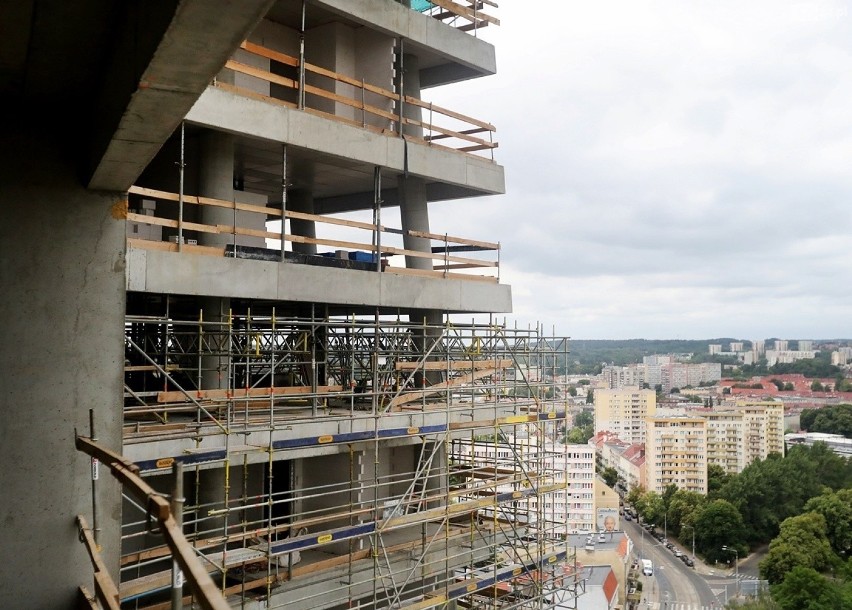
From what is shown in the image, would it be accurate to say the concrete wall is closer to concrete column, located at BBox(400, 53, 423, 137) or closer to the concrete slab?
the concrete slab

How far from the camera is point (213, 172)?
12.8m

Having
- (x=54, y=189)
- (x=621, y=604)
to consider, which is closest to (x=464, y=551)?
(x=54, y=189)

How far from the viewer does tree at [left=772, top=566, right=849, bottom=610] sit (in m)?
53.7

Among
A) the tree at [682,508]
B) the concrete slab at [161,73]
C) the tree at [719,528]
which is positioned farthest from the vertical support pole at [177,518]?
the tree at [682,508]

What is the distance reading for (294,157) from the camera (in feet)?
47.0

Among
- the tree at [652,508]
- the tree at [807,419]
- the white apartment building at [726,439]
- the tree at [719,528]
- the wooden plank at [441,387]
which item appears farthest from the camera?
the tree at [807,419]

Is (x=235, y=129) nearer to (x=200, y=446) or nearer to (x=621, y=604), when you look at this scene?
(x=200, y=446)

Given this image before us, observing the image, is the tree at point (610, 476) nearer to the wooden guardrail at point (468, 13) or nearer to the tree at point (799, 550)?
the tree at point (799, 550)

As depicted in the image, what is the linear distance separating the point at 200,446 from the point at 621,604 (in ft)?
245

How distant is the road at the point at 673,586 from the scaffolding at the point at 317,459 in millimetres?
65055

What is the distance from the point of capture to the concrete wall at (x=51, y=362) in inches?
221

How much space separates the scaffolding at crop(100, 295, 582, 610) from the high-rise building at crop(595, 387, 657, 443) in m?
154

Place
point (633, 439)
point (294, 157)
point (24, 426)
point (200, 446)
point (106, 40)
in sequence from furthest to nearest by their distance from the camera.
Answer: point (633, 439) < point (294, 157) < point (200, 446) < point (24, 426) < point (106, 40)

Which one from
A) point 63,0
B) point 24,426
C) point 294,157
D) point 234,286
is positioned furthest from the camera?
point 294,157
